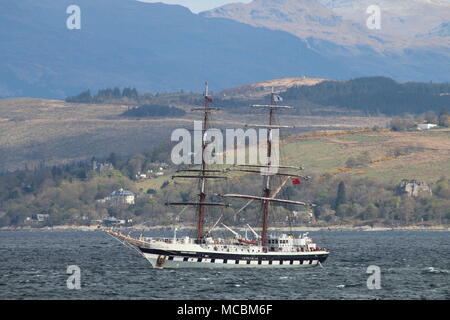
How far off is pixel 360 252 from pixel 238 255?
1858 inches

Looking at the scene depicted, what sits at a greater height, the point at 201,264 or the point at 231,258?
the point at 231,258

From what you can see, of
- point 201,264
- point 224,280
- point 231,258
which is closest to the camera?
point 224,280

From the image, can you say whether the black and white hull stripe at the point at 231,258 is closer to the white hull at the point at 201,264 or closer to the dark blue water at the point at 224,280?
the white hull at the point at 201,264

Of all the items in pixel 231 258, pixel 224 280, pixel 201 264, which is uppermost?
pixel 231 258

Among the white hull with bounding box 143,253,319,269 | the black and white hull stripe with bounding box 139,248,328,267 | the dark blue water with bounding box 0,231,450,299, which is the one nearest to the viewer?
the dark blue water with bounding box 0,231,450,299

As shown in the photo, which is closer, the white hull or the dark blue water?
the dark blue water

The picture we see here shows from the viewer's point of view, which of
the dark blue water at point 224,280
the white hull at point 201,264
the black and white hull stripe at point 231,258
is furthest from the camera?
the white hull at point 201,264

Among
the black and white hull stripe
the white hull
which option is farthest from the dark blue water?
the black and white hull stripe

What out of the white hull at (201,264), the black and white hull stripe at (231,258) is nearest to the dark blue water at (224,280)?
the white hull at (201,264)

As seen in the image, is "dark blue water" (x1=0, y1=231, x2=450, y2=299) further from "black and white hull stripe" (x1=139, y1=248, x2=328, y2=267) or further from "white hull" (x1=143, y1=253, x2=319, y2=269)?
"black and white hull stripe" (x1=139, y1=248, x2=328, y2=267)

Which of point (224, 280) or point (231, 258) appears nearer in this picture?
point (224, 280)

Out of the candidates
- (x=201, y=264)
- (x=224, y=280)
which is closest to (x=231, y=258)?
(x=201, y=264)

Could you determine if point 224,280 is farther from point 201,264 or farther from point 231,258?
point 231,258
